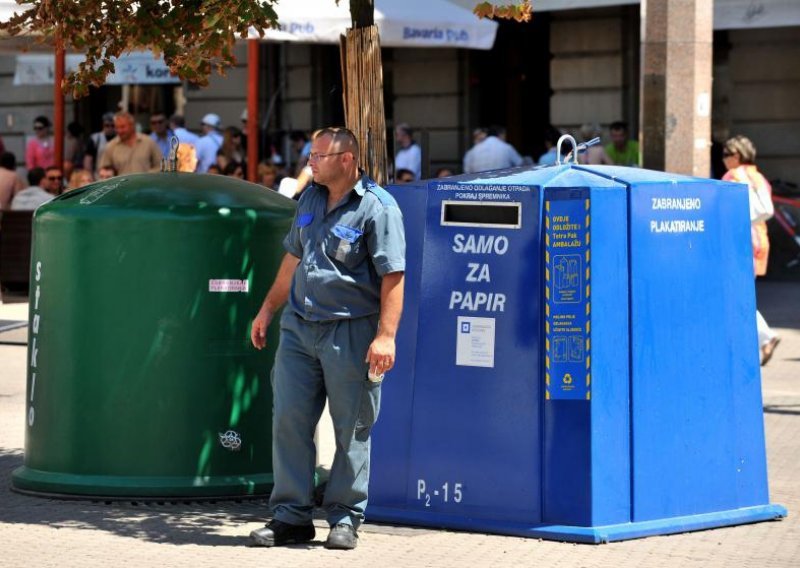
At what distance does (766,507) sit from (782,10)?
1107cm

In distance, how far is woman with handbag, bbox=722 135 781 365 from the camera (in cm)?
1124

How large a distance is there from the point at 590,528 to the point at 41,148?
17399 millimetres

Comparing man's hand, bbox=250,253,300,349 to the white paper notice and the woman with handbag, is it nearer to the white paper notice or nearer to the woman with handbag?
the white paper notice

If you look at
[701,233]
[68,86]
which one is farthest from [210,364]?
[701,233]

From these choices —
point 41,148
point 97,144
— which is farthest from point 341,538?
point 41,148

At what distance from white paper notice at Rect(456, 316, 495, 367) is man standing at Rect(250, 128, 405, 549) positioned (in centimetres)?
42

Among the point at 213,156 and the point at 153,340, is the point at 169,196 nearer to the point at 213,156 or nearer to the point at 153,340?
the point at 153,340

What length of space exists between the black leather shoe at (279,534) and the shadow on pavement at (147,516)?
0.11 metres

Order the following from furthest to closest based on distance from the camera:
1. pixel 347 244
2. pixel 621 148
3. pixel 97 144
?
pixel 97 144, pixel 621 148, pixel 347 244

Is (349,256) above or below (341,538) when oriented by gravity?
above

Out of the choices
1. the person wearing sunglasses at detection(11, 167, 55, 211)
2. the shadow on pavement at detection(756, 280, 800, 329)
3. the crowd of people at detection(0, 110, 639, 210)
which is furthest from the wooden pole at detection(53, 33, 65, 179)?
the shadow on pavement at detection(756, 280, 800, 329)

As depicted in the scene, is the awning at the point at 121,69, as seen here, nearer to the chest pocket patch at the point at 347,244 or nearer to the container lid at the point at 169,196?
the container lid at the point at 169,196

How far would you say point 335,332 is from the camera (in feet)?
20.3

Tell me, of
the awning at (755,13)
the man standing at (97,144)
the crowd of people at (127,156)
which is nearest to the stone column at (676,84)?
the crowd of people at (127,156)
